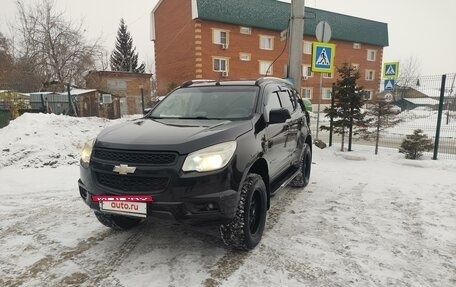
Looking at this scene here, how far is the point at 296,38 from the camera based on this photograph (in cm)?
801

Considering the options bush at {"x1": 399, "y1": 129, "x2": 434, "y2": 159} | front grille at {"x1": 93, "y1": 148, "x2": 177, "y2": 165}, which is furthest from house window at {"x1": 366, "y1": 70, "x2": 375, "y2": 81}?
front grille at {"x1": 93, "y1": 148, "x2": 177, "y2": 165}

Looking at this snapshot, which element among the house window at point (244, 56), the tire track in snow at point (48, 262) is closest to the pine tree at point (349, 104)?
the tire track in snow at point (48, 262)

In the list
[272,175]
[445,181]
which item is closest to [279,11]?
[445,181]

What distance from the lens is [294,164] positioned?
5.26 meters

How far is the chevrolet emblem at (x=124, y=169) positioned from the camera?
3001 millimetres

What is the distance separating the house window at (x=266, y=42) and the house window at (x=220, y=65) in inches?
184

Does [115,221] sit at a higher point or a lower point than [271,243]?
higher

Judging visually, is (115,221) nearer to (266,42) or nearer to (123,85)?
(123,85)

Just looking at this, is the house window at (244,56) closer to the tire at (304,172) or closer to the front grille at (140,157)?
the tire at (304,172)

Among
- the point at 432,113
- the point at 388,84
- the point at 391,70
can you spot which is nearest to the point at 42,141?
the point at 432,113

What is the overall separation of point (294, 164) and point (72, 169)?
503 cm

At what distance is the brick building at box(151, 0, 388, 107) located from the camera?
29188 mm

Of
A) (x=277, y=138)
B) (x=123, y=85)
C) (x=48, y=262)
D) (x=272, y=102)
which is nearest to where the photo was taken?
(x=48, y=262)

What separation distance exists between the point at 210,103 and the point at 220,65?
27.6m
